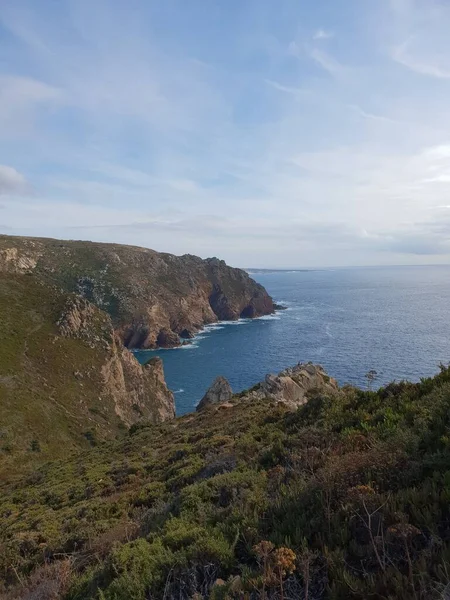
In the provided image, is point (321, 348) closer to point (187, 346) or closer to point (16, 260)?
point (187, 346)

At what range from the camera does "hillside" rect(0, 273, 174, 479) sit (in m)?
38.0

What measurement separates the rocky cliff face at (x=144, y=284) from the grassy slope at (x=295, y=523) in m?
88.2

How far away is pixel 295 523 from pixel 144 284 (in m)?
123

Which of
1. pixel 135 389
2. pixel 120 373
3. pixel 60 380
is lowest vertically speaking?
pixel 135 389

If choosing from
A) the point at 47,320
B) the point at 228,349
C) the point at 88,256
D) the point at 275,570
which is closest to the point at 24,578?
the point at 275,570

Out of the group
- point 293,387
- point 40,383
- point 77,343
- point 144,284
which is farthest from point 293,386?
point 144,284

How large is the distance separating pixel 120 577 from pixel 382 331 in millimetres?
100415

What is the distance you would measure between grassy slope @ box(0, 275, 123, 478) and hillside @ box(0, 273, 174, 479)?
11cm

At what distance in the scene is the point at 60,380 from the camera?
51594mm

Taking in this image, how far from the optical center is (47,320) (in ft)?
196

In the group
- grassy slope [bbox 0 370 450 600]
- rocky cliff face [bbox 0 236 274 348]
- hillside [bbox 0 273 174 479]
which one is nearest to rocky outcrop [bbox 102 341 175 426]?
hillside [bbox 0 273 174 479]

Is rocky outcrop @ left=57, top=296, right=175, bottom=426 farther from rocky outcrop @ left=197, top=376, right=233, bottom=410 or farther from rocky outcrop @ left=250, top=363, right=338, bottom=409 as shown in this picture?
rocky outcrop @ left=250, top=363, right=338, bottom=409

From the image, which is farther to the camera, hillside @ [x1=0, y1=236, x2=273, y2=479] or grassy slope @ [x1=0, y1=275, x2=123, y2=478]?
hillside @ [x1=0, y1=236, x2=273, y2=479]

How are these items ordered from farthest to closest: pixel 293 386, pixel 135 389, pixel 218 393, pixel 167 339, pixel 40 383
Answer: pixel 167 339 < pixel 135 389 < pixel 40 383 < pixel 218 393 < pixel 293 386
